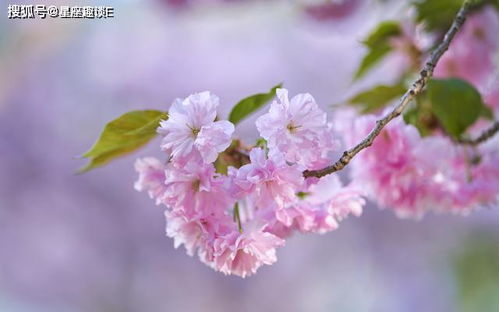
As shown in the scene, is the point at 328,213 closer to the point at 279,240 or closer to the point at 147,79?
the point at 279,240

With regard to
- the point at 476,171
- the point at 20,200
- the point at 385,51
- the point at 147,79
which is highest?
the point at 147,79

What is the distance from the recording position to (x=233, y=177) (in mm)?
571

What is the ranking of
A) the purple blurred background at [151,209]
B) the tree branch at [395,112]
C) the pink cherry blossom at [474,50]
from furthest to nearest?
1. the purple blurred background at [151,209]
2. the pink cherry blossom at [474,50]
3. the tree branch at [395,112]

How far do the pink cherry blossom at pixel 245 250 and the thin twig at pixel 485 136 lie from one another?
300mm

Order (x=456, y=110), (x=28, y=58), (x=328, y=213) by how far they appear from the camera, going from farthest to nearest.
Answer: (x=28, y=58) < (x=456, y=110) < (x=328, y=213)

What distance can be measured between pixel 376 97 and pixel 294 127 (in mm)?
320

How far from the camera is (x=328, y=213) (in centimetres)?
65

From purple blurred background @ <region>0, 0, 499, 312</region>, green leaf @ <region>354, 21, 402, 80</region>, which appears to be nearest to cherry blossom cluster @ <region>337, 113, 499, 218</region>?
green leaf @ <region>354, 21, 402, 80</region>

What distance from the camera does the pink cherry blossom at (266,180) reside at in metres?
0.55

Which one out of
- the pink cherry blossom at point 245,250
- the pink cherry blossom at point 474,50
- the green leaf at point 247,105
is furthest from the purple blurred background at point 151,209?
the pink cherry blossom at point 245,250

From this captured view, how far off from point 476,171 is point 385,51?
21 centimetres

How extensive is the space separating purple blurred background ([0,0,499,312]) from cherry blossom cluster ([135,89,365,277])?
2.10 meters

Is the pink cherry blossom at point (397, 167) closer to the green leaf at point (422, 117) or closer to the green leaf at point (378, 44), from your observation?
the green leaf at point (422, 117)

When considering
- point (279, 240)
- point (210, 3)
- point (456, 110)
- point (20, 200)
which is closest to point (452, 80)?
point (456, 110)
